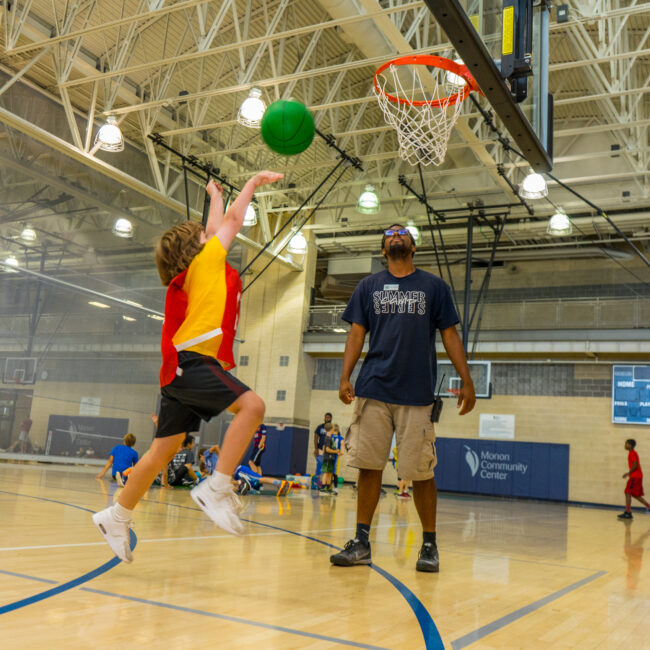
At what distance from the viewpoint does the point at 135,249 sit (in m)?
17.9

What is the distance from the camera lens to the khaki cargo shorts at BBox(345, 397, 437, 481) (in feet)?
13.4

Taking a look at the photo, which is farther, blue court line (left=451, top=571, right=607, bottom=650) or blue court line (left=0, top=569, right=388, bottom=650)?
blue court line (left=451, top=571, right=607, bottom=650)

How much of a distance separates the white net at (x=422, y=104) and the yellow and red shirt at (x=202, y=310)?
6.35 meters

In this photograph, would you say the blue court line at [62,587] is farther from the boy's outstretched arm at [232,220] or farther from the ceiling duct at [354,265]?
the ceiling duct at [354,265]

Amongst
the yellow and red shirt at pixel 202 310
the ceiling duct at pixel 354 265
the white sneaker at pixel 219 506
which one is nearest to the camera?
the white sneaker at pixel 219 506

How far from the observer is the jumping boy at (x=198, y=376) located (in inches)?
126

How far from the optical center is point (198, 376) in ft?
10.7

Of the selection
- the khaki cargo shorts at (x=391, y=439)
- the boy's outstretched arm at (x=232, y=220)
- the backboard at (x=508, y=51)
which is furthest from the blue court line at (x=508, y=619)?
the backboard at (x=508, y=51)

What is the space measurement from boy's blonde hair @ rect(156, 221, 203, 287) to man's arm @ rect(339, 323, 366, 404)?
3.95 ft

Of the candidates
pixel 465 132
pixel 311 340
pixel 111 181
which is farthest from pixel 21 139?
pixel 311 340

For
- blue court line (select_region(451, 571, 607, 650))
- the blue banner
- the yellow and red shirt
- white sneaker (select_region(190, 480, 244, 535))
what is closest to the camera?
blue court line (select_region(451, 571, 607, 650))

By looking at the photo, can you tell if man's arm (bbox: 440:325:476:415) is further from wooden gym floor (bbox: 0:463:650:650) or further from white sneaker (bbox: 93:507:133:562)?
white sneaker (bbox: 93:507:133:562)

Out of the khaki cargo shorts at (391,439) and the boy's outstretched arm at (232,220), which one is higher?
the boy's outstretched arm at (232,220)

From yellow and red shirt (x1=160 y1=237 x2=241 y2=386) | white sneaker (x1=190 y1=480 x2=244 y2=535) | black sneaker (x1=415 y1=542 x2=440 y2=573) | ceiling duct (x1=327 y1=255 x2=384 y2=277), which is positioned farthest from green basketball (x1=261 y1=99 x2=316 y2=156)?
ceiling duct (x1=327 y1=255 x2=384 y2=277)
